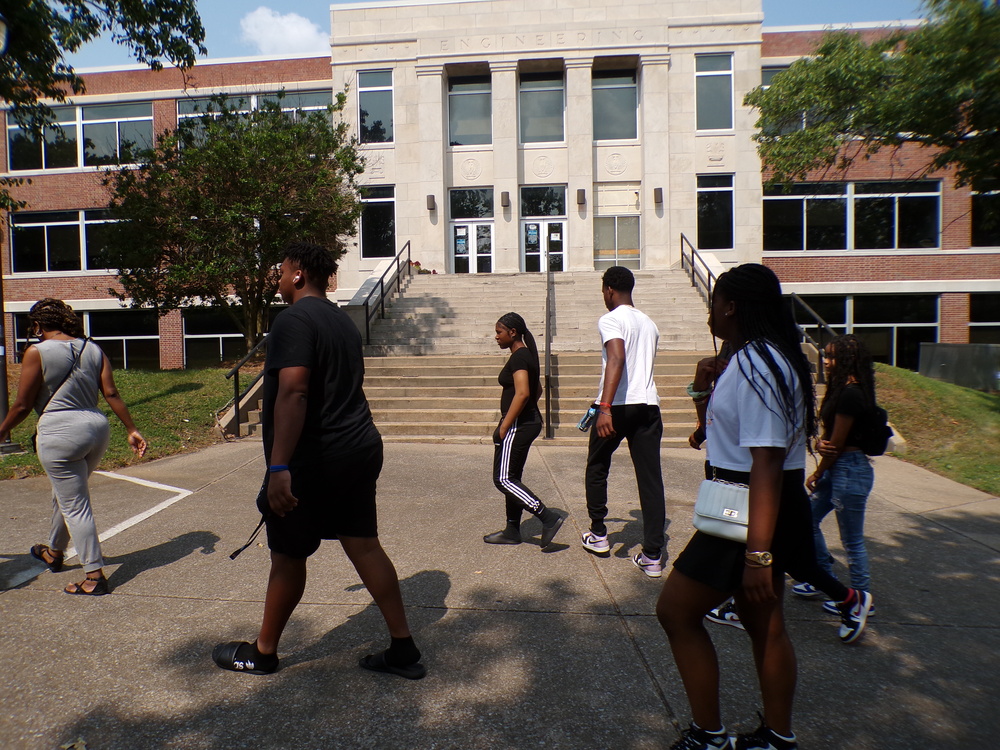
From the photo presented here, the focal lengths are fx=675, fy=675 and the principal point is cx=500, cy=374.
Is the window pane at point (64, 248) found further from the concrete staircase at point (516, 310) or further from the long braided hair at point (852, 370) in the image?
the long braided hair at point (852, 370)

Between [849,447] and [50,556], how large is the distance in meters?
5.01

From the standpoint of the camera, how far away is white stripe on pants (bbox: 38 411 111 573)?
401cm

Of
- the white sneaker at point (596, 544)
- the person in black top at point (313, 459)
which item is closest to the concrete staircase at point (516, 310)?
the white sneaker at point (596, 544)

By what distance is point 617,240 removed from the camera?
22266mm

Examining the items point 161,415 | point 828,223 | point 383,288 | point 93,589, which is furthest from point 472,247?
point 93,589

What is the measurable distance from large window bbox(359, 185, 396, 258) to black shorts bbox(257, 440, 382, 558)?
795 inches

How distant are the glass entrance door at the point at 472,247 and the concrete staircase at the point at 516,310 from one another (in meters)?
3.14

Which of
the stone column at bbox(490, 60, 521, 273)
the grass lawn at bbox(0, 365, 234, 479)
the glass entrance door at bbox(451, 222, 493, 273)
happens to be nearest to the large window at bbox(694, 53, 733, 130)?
the stone column at bbox(490, 60, 521, 273)

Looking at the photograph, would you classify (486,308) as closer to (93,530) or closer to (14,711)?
(93,530)

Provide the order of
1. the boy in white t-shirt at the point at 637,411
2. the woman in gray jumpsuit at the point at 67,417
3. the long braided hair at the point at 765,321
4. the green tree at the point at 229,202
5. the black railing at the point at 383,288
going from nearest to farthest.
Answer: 1. the long braided hair at the point at 765,321
2. the woman in gray jumpsuit at the point at 67,417
3. the boy in white t-shirt at the point at 637,411
4. the green tree at the point at 229,202
5. the black railing at the point at 383,288

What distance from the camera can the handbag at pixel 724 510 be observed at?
2.20 meters

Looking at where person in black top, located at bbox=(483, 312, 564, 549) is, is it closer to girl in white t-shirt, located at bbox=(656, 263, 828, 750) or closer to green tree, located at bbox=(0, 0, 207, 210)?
girl in white t-shirt, located at bbox=(656, 263, 828, 750)

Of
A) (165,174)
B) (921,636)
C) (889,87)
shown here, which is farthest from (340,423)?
(889,87)

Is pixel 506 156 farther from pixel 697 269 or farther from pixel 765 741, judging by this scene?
pixel 765 741
